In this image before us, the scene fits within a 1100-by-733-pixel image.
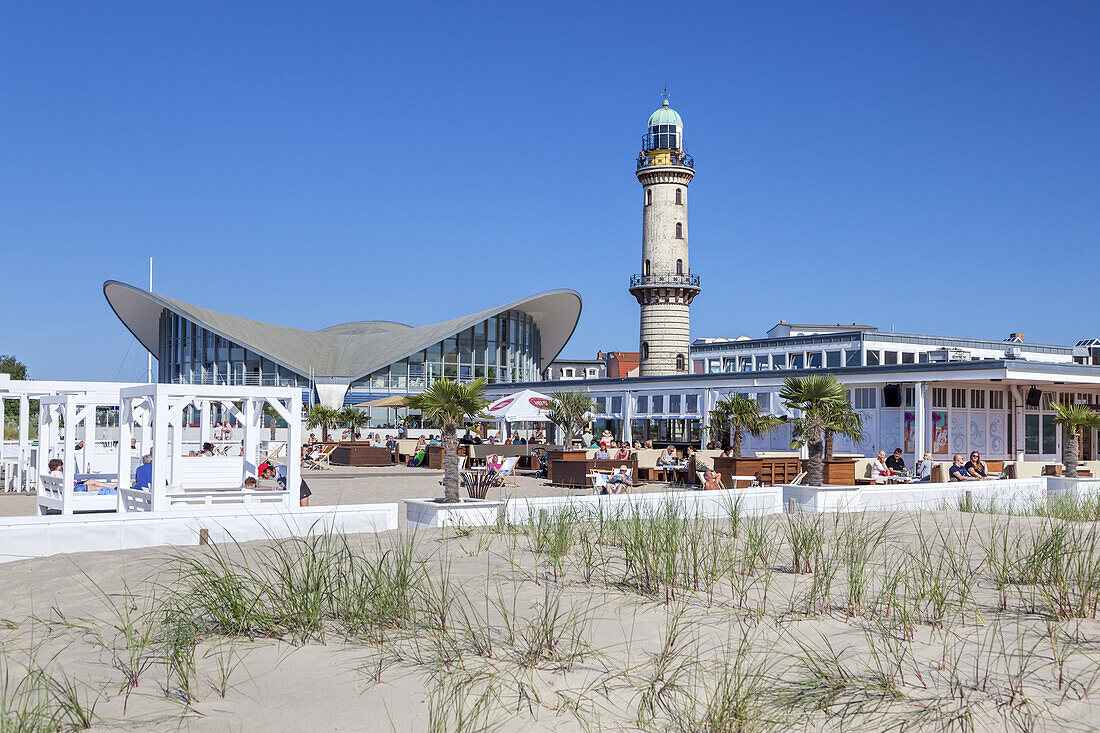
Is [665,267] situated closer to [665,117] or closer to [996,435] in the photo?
[665,117]

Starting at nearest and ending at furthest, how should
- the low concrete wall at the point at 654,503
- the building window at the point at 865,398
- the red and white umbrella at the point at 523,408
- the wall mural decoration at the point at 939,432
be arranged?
the low concrete wall at the point at 654,503 < the wall mural decoration at the point at 939,432 < the red and white umbrella at the point at 523,408 < the building window at the point at 865,398

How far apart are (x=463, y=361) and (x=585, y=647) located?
44.4 m

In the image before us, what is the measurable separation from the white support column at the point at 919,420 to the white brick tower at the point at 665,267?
95.0 ft

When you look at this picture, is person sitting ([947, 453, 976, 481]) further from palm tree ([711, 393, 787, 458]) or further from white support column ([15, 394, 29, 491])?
white support column ([15, 394, 29, 491])

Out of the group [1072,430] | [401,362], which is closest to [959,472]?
[1072,430]

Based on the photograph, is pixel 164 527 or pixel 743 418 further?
pixel 743 418

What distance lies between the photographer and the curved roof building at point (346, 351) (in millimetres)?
47969

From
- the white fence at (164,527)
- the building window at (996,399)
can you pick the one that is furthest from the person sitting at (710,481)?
the building window at (996,399)

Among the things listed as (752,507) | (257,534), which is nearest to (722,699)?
(257,534)

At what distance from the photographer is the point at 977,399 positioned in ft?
69.7

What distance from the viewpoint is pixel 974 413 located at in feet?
69.5

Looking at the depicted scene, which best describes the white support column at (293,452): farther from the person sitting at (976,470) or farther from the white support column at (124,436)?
the person sitting at (976,470)

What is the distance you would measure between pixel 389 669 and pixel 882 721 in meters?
1.99

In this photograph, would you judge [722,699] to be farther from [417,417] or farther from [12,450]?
[417,417]
